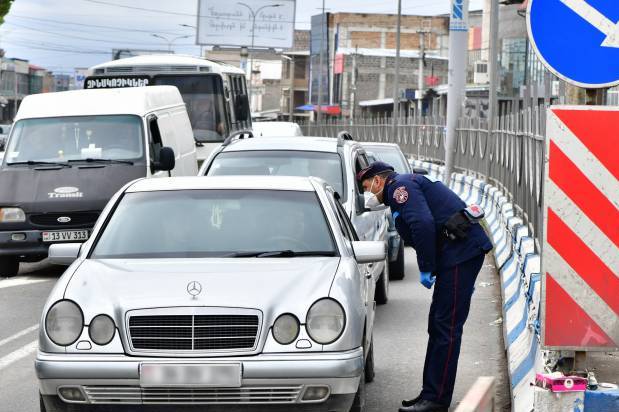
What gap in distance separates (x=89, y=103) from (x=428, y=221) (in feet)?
33.1

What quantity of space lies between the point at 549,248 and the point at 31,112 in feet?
38.4

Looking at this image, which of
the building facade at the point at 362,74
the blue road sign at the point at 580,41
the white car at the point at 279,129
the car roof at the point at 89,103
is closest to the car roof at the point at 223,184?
the blue road sign at the point at 580,41

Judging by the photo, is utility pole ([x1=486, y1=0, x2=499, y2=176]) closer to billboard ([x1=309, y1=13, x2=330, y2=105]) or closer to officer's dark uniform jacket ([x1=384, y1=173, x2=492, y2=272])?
officer's dark uniform jacket ([x1=384, y1=173, x2=492, y2=272])

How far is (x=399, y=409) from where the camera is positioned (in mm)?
8008

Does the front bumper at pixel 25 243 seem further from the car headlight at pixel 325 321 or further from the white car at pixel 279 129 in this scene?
the white car at pixel 279 129

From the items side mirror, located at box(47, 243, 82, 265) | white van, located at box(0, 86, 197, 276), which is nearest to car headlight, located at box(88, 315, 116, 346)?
side mirror, located at box(47, 243, 82, 265)

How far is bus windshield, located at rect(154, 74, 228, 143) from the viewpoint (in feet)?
87.6

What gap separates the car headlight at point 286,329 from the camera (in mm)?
6828

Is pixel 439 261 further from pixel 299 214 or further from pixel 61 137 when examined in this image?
pixel 61 137

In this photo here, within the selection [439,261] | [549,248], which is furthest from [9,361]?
[549,248]

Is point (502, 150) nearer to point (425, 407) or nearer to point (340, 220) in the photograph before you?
point (340, 220)

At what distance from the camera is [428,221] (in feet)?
25.8

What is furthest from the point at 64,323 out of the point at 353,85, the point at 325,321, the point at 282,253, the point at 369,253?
the point at 353,85

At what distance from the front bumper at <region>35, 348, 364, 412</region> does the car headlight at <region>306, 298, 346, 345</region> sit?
0.33 ft
